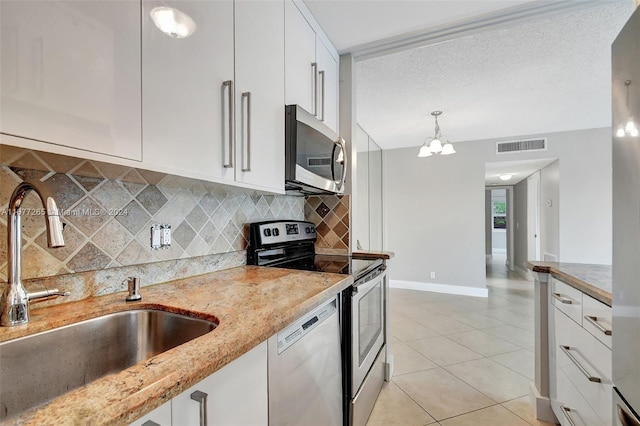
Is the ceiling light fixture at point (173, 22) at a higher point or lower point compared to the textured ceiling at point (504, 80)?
lower

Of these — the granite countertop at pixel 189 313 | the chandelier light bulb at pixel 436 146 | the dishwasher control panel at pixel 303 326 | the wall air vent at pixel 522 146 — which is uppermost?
the wall air vent at pixel 522 146

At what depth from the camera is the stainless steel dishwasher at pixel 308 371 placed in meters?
0.87

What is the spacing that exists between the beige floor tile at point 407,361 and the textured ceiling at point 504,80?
2474 mm

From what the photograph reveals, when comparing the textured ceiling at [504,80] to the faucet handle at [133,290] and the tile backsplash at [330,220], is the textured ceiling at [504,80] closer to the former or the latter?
the tile backsplash at [330,220]

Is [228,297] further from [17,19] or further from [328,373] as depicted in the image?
[17,19]

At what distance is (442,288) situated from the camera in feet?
15.6

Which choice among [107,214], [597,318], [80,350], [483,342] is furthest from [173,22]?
[483,342]

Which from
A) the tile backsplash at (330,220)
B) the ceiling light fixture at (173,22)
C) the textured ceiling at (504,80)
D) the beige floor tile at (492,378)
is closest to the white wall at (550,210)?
the textured ceiling at (504,80)

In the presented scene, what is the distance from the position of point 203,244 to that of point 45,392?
0.80 metres

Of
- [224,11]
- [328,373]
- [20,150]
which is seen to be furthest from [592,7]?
[20,150]

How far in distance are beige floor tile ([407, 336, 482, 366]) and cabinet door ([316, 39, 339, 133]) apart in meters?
2.10

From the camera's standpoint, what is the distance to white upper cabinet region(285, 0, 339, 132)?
1.59 metres

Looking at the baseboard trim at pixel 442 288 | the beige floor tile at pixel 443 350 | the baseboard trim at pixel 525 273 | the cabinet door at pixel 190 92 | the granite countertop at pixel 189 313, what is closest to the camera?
the granite countertop at pixel 189 313

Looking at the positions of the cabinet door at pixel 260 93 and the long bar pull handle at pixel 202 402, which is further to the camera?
the cabinet door at pixel 260 93
